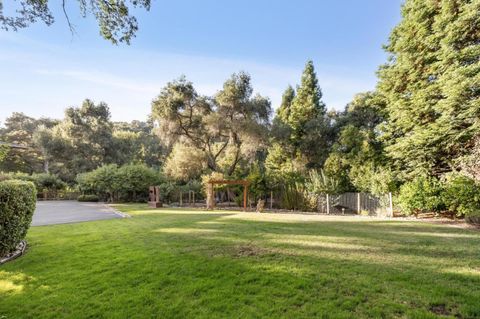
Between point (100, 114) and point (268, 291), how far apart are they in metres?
34.1

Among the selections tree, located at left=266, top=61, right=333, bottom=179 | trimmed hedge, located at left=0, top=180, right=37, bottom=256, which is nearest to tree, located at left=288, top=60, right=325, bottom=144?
tree, located at left=266, top=61, right=333, bottom=179

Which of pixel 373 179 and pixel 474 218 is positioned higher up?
pixel 373 179

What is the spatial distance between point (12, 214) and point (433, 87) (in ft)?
54.2

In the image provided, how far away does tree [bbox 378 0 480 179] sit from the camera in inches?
429

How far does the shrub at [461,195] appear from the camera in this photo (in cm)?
934

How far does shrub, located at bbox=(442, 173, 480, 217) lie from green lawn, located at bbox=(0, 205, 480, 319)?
4690 mm

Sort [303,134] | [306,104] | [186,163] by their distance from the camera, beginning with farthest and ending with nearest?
[306,104], [303,134], [186,163]

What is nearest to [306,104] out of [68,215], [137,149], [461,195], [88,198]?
[461,195]

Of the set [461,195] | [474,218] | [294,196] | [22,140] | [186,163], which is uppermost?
[22,140]

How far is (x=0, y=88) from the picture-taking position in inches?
236

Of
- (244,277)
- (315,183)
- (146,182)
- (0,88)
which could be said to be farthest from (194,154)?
(244,277)

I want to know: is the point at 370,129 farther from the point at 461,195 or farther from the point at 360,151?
the point at 461,195

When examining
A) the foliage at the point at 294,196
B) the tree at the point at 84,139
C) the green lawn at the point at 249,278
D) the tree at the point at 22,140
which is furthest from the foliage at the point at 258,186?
the tree at the point at 22,140

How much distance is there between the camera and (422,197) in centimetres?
1062
